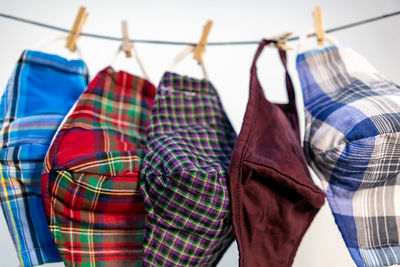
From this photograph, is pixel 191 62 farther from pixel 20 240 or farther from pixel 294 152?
pixel 20 240

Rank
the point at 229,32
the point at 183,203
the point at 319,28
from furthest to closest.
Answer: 1. the point at 229,32
2. the point at 319,28
3. the point at 183,203

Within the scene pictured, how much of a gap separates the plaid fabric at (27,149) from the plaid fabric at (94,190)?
7 cm

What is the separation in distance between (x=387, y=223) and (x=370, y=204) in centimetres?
4

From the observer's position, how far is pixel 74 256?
0.49 meters

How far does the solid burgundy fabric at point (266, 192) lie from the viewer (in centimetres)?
47

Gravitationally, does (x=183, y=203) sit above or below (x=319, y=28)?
below

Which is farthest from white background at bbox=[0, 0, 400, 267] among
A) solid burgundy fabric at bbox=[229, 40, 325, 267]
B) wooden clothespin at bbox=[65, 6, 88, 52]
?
solid burgundy fabric at bbox=[229, 40, 325, 267]

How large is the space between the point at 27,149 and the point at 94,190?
15 centimetres

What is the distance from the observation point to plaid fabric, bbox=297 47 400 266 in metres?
0.48

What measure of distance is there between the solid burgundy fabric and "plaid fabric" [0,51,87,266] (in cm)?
33

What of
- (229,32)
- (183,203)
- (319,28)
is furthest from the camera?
(229,32)

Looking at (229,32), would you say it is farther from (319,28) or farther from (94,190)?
(94,190)

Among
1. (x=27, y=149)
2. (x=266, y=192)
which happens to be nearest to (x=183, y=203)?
(x=266, y=192)

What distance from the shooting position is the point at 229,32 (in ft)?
3.13
